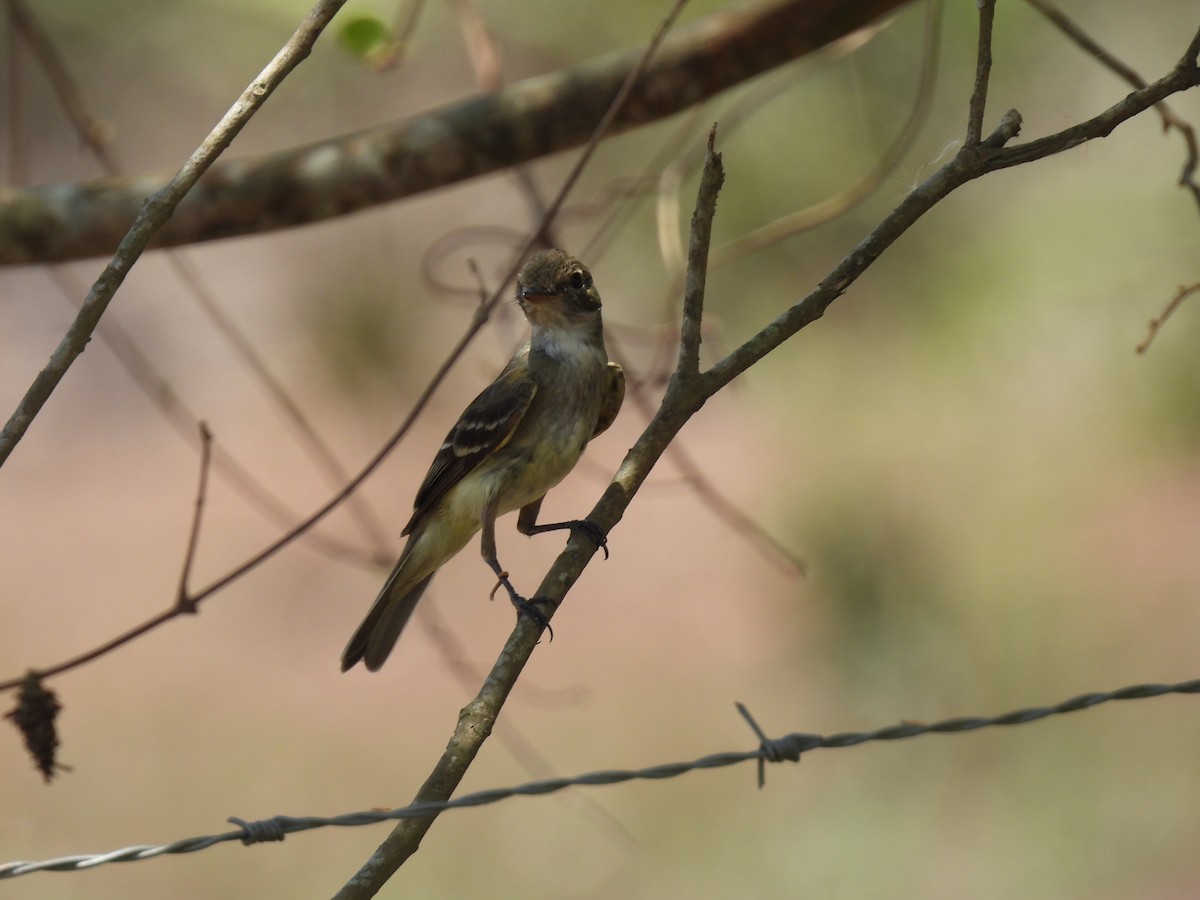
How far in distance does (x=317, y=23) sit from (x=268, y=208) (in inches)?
65.2

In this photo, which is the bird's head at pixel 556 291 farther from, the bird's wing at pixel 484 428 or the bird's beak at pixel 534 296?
the bird's wing at pixel 484 428

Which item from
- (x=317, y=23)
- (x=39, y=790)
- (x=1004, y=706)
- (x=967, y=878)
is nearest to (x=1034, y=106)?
(x=1004, y=706)

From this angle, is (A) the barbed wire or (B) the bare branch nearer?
(A) the barbed wire

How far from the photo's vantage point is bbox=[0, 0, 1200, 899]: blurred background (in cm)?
762

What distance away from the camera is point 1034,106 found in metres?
7.21

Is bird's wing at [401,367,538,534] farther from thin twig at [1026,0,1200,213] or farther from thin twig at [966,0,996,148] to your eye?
thin twig at [1026,0,1200,213]

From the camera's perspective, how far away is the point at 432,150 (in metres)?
4.22

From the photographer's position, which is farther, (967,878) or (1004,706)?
(1004,706)

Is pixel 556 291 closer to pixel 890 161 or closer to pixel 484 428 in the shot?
pixel 484 428

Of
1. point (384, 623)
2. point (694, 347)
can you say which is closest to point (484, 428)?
point (384, 623)

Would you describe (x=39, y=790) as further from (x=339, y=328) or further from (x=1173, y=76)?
(x=1173, y=76)

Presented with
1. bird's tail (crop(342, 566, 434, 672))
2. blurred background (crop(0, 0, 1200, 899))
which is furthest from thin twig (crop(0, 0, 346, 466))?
blurred background (crop(0, 0, 1200, 899))

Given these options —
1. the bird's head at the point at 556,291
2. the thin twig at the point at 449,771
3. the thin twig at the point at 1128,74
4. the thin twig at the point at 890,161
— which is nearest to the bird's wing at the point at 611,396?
the bird's head at the point at 556,291

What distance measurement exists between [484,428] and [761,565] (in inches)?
279
